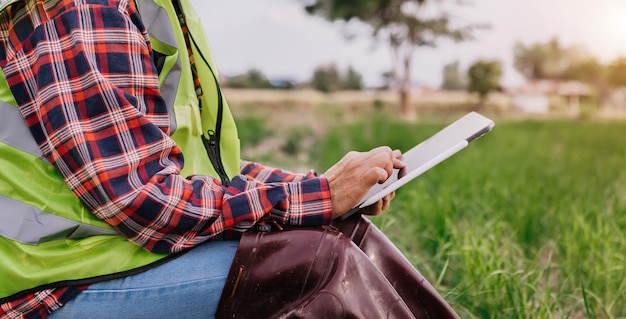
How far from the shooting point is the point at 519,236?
265 cm

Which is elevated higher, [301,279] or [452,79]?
[301,279]

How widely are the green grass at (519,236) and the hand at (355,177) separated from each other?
2.51 ft

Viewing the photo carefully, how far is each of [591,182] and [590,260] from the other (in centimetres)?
169

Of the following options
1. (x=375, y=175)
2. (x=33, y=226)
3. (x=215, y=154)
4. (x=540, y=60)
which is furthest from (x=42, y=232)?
(x=540, y=60)

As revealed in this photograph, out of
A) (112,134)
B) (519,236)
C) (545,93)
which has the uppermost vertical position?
(112,134)

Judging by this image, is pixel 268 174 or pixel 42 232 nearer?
pixel 42 232

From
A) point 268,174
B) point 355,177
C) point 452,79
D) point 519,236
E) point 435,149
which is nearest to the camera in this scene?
point 355,177

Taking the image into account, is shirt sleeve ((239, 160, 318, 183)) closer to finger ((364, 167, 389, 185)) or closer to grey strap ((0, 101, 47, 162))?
finger ((364, 167, 389, 185))

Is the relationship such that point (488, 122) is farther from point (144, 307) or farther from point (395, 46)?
point (395, 46)

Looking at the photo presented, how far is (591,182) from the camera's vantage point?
3738 millimetres

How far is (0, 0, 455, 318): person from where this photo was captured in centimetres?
85

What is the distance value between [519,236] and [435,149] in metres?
1.70

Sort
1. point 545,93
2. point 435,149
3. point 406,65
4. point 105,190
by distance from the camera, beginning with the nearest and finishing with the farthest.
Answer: point 105,190
point 435,149
point 406,65
point 545,93

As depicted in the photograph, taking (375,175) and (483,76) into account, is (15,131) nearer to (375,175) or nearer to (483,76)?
(375,175)
